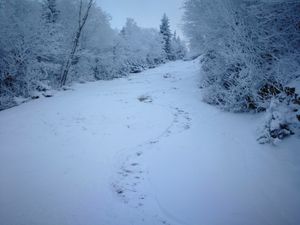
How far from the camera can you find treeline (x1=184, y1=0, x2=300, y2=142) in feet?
14.3

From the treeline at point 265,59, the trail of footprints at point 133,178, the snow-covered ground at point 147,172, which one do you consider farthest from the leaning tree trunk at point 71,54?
the trail of footprints at point 133,178

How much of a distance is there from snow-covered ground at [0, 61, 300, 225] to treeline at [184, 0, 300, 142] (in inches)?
17.3

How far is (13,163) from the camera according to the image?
177 inches

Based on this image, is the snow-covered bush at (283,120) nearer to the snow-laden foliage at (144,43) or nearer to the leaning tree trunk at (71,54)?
the leaning tree trunk at (71,54)

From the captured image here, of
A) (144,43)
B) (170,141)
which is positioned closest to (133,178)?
(170,141)

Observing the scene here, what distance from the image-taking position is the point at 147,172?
4.20m

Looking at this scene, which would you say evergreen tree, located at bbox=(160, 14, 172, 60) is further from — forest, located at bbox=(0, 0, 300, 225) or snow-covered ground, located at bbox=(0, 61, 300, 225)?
snow-covered ground, located at bbox=(0, 61, 300, 225)

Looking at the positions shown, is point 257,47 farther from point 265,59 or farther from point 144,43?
point 144,43

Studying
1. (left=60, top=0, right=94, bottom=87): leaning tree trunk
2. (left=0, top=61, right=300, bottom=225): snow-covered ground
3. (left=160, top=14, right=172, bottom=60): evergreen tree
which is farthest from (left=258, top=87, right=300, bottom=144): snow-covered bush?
(left=160, top=14, right=172, bottom=60): evergreen tree

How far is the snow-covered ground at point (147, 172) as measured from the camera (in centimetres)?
300

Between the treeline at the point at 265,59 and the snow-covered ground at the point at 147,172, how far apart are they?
1.44 ft

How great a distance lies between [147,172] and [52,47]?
10700 mm

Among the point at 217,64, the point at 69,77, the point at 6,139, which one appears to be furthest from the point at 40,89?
the point at 217,64

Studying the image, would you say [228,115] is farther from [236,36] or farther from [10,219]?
[10,219]
